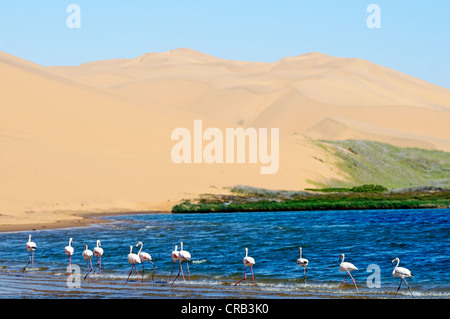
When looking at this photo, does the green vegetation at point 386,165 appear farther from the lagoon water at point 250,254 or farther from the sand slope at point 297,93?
the lagoon water at point 250,254

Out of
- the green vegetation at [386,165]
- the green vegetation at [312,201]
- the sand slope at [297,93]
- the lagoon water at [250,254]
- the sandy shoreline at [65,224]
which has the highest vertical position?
the sand slope at [297,93]

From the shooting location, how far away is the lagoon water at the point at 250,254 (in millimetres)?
19625

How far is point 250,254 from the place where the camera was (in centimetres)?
2711

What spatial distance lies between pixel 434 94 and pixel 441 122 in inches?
1849

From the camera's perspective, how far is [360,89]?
15288cm

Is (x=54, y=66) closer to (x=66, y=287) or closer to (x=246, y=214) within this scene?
(x=246, y=214)

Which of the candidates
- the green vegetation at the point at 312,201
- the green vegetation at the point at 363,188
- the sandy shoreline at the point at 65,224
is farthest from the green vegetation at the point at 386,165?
the sandy shoreline at the point at 65,224

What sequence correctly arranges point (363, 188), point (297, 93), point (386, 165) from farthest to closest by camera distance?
point (297, 93) < point (386, 165) < point (363, 188)

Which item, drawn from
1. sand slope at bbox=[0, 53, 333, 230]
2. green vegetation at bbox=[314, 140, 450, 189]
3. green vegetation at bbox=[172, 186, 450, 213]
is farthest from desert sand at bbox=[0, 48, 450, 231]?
green vegetation at bbox=[172, 186, 450, 213]

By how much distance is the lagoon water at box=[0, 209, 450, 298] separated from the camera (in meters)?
19.6

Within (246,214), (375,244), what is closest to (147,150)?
(246,214)

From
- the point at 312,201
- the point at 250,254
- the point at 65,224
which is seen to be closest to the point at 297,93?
the point at 312,201

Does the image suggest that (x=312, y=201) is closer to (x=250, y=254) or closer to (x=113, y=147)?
(x=113, y=147)

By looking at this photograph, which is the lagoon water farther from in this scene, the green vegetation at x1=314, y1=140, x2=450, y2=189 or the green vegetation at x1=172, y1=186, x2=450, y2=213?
the green vegetation at x1=314, y1=140, x2=450, y2=189
